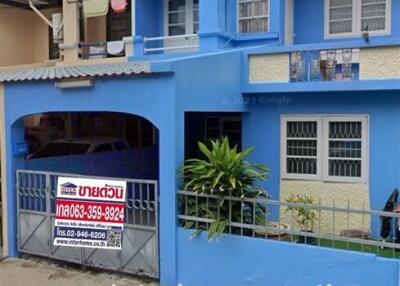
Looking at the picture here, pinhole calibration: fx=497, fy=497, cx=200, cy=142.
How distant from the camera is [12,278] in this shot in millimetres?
7145

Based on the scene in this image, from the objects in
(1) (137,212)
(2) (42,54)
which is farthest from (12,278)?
(2) (42,54)

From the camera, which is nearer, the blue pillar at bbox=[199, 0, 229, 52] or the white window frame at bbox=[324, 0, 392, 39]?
the white window frame at bbox=[324, 0, 392, 39]

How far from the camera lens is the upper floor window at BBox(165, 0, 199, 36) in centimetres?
1191

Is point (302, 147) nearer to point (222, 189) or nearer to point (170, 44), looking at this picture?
point (222, 189)

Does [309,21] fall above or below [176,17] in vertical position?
below

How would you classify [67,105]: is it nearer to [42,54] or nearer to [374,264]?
[374,264]

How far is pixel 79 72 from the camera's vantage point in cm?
722

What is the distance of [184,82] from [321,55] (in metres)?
2.91

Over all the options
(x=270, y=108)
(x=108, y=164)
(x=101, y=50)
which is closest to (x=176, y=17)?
(x=101, y=50)

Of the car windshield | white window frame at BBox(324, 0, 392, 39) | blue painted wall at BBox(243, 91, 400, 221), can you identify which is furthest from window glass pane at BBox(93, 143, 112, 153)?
white window frame at BBox(324, 0, 392, 39)

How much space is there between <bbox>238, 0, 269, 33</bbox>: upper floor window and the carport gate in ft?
15.4

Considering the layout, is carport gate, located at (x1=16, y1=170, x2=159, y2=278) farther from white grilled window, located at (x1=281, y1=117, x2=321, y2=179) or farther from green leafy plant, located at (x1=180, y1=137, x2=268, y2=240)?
white grilled window, located at (x1=281, y1=117, x2=321, y2=179)

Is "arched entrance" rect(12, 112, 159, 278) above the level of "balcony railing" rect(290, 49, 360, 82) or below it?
below

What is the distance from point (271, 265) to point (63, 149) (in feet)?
23.4
